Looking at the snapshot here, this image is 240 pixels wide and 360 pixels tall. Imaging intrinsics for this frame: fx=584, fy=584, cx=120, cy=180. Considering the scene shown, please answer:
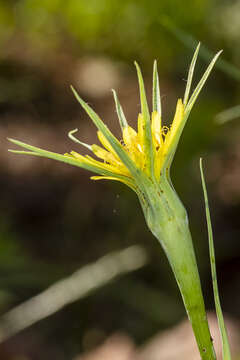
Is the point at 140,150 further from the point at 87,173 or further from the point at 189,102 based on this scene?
the point at 87,173

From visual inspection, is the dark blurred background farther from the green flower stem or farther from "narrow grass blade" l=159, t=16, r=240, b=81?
the green flower stem

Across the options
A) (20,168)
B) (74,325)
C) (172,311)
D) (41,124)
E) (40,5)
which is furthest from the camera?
(40,5)

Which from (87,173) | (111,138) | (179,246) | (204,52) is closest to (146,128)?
(111,138)

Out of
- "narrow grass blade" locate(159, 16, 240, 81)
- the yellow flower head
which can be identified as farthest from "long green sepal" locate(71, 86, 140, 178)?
"narrow grass blade" locate(159, 16, 240, 81)

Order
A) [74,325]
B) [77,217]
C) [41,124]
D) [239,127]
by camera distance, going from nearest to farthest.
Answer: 1. [74,325]
2. [239,127]
3. [77,217]
4. [41,124]

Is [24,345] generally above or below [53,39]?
below

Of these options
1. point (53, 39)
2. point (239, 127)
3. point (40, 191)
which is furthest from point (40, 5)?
point (239, 127)

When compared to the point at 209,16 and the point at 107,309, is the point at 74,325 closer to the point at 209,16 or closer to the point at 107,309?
the point at 107,309

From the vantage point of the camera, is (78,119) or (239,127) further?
(78,119)
